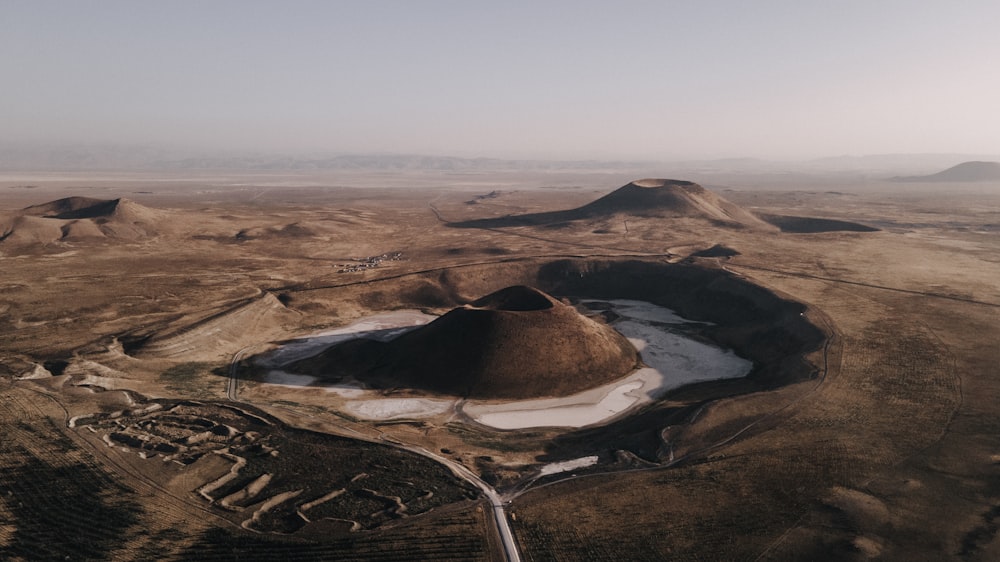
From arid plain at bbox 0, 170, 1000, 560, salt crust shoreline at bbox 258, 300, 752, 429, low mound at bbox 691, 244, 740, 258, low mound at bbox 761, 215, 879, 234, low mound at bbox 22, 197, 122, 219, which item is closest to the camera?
arid plain at bbox 0, 170, 1000, 560

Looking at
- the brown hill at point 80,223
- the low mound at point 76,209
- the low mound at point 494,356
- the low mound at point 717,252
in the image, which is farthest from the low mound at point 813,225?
the low mound at point 76,209

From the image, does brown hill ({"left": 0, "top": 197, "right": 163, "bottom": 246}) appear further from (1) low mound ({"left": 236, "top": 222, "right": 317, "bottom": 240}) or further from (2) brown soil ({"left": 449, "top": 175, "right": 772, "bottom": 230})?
(2) brown soil ({"left": 449, "top": 175, "right": 772, "bottom": 230})

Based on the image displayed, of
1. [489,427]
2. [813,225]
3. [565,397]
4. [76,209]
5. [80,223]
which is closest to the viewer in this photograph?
[489,427]

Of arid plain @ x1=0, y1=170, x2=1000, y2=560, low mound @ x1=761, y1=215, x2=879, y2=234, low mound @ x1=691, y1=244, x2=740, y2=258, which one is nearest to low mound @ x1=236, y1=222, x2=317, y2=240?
arid plain @ x1=0, y1=170, x2=1000, y2=560

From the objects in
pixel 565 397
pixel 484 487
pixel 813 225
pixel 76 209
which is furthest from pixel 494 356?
pixel 76 209

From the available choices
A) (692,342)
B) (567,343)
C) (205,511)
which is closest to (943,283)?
(692,342)

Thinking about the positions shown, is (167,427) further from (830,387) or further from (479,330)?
(830,387)

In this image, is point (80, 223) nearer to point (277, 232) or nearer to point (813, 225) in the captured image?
point (277, 232)
